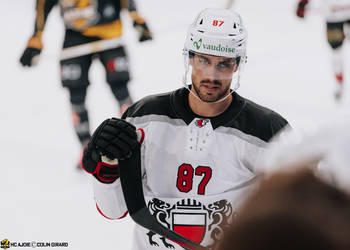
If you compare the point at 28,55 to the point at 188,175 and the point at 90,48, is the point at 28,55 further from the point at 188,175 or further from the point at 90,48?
the point at 188,175

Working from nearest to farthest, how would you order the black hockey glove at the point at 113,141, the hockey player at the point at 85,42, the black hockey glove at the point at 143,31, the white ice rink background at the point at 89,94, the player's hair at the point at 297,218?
the player's hair at the point at 297,218 < the black hockey glove at the point at 113,141 < the white ice rink background at the point at 89,94 < the hockey player at the point at 85,42 < the black hockey glove at the point at 143,31

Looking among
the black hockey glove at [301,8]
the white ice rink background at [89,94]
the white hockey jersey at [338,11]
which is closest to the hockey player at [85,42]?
the white ice rink background at [89,94]

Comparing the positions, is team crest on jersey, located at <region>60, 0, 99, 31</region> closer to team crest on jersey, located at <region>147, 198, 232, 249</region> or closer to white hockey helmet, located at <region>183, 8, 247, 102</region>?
white hockey helmet, located at <region>183, 8, 247, 102</region>

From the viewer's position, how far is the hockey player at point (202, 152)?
4.76 ft

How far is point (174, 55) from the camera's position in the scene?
16.6ft

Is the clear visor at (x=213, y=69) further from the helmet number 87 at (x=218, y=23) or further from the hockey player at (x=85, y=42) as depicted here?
the hockey player at (x=85, y=42)

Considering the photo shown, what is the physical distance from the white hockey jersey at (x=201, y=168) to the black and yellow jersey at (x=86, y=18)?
75.6 inches

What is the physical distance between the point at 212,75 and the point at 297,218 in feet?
3.79

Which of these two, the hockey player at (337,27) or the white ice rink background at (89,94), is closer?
the white ice rink background at (89,94)

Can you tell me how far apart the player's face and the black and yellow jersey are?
1.86m

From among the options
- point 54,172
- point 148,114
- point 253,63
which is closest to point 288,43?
point 253,63

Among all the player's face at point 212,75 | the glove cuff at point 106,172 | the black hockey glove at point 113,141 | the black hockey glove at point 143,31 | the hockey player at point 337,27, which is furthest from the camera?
the hockey player at point 337,27

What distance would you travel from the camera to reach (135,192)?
134cm

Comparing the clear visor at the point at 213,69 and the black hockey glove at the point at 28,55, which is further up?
the clear visor at the point at 213,69
